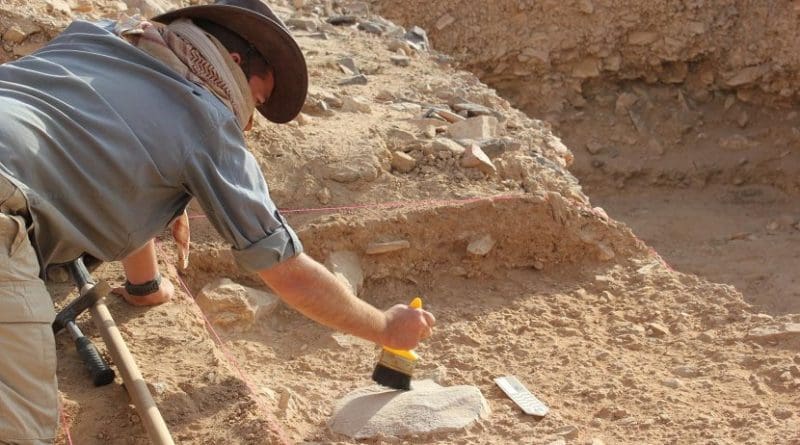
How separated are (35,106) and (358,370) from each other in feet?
5.71

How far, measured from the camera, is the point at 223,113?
9.16 ft

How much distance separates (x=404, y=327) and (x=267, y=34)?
96 centimetres

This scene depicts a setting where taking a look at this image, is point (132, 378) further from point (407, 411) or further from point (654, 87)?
point (654, 87)

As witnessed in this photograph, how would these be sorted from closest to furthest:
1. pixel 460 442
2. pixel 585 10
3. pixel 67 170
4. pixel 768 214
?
pixel 67 170
pixel 460 442
pixel 768 214
pixel 585 10


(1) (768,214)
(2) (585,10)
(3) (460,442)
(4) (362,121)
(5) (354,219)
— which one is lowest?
(3) (460,442)

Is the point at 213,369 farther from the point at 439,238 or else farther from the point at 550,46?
the point at 550,46

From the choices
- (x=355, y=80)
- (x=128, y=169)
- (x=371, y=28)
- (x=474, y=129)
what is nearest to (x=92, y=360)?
(x=128, y=169)

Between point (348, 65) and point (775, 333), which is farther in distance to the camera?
point (348, 65)

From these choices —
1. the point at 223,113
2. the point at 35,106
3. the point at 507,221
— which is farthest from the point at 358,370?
the point at 35,106

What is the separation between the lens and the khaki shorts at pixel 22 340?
8.25ft

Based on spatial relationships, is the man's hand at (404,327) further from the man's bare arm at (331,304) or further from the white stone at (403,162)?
the white stone at (403,162)

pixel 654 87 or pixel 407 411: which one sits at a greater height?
pixel 654 87

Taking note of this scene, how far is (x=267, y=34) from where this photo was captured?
3.01m

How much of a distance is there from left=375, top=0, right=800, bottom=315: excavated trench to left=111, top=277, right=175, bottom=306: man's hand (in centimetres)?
491
